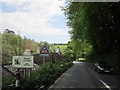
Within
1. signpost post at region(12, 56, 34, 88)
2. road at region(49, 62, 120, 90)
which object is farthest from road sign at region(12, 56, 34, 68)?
road at region(49, 62, 120, 90)

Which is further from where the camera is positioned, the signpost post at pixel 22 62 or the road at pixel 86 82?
the road at pixel 86 82

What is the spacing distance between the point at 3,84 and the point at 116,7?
16.2m

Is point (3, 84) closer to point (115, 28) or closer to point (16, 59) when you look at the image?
point (16, 59)

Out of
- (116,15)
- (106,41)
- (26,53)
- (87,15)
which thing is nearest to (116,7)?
(116,15)

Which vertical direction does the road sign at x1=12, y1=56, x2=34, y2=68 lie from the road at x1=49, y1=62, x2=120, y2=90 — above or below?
above

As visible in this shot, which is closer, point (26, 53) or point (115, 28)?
point (26, 53)

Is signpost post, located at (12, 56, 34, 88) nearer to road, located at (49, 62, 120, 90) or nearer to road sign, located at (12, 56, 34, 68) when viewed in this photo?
road sign, located at (12, 56, 34, 68)

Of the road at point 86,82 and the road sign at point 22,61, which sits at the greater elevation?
the road sign at point 22,61

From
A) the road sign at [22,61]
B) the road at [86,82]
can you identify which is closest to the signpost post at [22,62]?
the road sign at [22,61]

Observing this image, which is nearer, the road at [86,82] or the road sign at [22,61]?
the road sign at [22,61]

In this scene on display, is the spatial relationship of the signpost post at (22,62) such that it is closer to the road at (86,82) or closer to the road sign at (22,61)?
the road sign at (22,61)

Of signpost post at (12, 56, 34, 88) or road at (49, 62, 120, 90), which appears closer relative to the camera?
signpost post at (12, 56, 34, 88)

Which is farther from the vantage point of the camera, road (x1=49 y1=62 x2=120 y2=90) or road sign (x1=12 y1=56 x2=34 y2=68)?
road (x1=49 y1=62 x2=120 y2=90)

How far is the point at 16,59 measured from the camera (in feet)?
31.3
